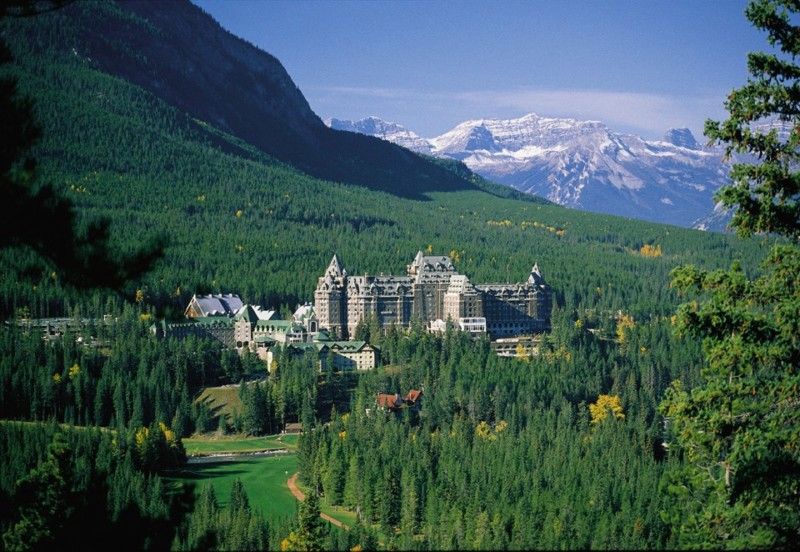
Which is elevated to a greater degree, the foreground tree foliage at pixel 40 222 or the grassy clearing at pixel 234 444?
the foreground tree foliage at pixel 40 222

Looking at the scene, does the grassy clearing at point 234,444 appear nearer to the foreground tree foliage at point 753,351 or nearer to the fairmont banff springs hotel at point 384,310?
the fairmont banff springs hotel at point 384,310

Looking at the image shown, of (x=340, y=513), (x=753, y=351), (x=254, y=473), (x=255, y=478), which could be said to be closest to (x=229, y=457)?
(x=254, y=473)

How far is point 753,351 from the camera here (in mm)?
23688

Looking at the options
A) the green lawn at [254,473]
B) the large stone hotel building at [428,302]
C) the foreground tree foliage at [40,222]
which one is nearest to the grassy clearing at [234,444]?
the green lawn at [254,473]

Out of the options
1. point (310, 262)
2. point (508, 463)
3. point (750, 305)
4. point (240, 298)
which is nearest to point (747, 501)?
point (750, 305)

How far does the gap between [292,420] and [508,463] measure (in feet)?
110

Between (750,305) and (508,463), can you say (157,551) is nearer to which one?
(750,305)

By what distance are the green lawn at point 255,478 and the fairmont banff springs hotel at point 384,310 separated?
4001 cm

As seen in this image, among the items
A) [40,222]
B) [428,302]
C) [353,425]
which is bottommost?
[353,425]

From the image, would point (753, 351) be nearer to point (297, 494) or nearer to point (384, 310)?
point (297, 494)

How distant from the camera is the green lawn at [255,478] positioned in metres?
74.9

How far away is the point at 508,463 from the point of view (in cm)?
7581

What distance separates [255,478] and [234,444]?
50.0ft

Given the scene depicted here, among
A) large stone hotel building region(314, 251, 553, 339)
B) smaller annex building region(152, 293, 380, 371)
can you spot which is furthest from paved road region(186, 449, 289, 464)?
large stone hotel building region(314, 251, 553, 339)
